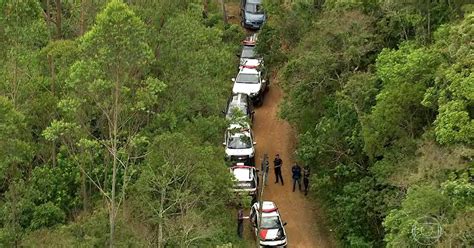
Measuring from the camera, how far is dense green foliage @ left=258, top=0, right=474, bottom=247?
786 inches

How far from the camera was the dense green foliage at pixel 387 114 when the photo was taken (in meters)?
20.0

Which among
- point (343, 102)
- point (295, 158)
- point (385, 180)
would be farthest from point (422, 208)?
point (295, 158)

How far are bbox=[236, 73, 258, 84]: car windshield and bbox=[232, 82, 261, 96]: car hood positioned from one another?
285 millimetres

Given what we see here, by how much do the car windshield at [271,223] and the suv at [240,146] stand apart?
4.30m

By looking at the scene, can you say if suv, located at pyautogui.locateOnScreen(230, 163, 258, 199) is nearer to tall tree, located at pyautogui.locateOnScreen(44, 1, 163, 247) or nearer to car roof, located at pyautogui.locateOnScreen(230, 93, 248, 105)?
car roof, located at pyautogui.locateOnScreen(230, 93, 248, 105)

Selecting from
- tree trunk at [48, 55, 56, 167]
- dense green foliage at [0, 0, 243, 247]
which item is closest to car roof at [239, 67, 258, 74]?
dense green foliage at [0, 0, 243, 247]

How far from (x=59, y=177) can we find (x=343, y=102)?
466 inches

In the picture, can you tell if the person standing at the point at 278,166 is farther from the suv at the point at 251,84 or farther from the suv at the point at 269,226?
the suv at the point at 251,84

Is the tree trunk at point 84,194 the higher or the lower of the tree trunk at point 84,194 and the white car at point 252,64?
the lower

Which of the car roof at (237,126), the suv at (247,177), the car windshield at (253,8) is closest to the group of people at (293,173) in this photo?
the suv at (247,177)

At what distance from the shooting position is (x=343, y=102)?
1117 inches

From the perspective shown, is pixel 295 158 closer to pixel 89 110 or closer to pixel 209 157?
pixel 209 157

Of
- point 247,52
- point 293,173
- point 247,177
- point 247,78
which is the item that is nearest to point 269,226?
point 247,177

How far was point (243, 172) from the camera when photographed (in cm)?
3000
